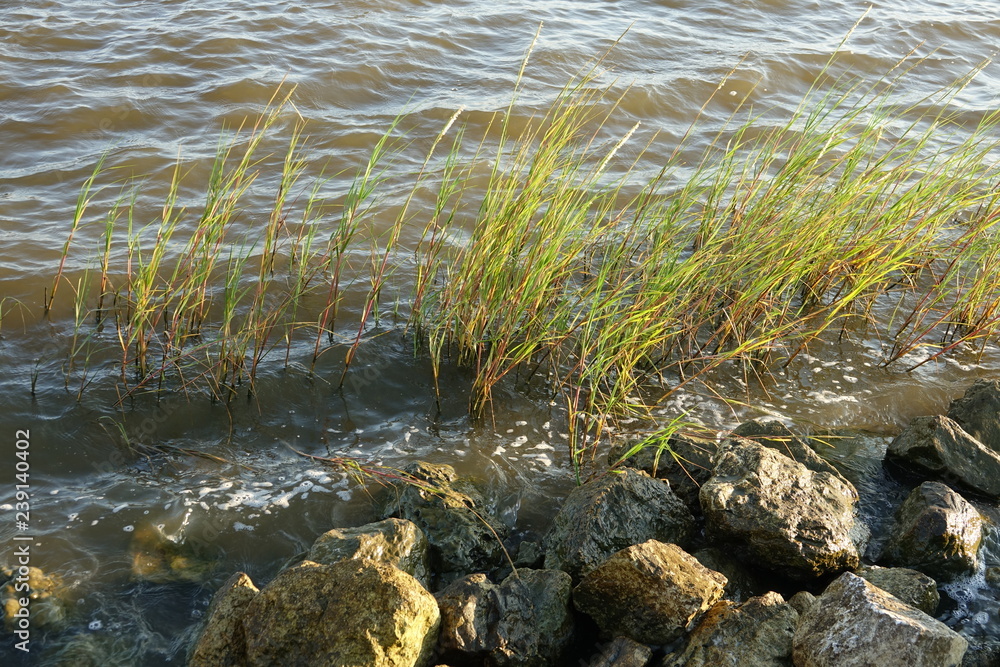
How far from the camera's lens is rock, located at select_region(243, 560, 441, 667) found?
8.35 feet

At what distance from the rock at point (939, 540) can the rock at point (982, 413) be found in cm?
77

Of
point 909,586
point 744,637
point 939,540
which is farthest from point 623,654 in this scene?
point 939,540

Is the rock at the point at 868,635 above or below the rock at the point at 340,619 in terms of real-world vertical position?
above

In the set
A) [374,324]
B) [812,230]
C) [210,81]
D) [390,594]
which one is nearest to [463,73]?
[210,81]

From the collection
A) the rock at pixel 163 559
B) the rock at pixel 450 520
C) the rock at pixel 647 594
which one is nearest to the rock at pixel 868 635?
the rock at pixel 647 594

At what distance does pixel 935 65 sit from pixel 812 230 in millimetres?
7279

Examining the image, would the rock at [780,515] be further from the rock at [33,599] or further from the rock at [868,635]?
the rock at [33,599]

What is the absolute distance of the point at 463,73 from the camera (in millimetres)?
8078

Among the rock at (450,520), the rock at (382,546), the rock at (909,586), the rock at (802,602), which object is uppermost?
the rock at (909,586)

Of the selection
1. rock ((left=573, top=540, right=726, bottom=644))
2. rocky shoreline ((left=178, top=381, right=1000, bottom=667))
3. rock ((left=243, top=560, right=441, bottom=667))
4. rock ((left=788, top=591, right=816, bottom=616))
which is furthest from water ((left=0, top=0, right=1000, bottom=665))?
rock ((left=573, top=540, right=726, bottom=644))

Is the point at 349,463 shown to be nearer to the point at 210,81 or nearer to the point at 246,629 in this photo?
the point at 246,629

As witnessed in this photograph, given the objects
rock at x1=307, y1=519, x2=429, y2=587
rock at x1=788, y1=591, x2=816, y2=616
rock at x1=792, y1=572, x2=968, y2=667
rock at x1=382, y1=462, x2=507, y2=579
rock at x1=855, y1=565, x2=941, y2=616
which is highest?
rock at x1=792, y1=572, x2=968, y2=667

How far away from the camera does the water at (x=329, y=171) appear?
346 cm

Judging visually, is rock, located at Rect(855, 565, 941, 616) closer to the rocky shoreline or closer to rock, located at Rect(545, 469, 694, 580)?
the rocky shoreline
